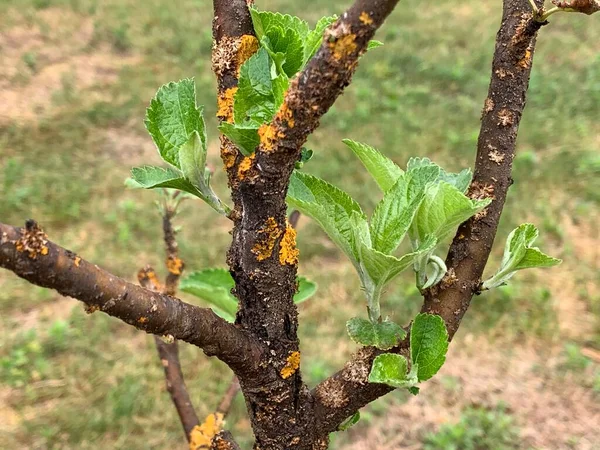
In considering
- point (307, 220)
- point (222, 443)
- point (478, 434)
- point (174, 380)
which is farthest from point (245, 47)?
point (307, 220)

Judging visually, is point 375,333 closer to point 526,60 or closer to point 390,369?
point 390,369

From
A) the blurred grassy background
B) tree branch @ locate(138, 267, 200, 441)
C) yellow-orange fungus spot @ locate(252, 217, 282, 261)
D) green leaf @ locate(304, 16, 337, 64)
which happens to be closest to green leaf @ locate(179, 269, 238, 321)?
tree branch @ locate(138, 267, 200, 441)

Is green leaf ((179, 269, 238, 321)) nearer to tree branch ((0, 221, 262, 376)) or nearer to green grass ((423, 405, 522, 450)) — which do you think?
tree branch ((0, 221, 262, 376))

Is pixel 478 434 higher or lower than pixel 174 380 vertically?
higher

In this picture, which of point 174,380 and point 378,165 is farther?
point 174,380

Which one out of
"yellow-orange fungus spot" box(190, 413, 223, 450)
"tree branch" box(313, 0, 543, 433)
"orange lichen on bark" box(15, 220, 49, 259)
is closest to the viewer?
"orange lichen on bark" box(15, 220, 49, 259)

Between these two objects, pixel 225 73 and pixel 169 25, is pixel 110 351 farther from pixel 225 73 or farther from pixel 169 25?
pixel 169 25
